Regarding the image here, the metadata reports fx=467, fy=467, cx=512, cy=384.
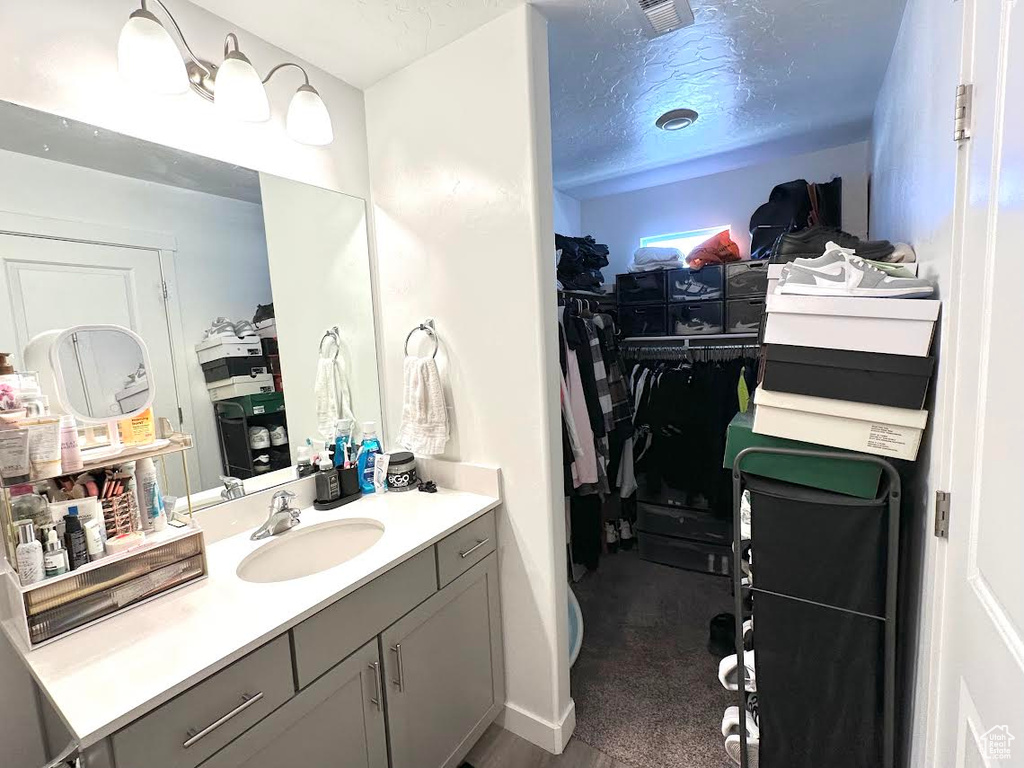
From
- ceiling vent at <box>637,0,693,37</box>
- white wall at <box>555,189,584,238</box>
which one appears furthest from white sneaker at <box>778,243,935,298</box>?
white wall at <box>555,189,584,238</box>

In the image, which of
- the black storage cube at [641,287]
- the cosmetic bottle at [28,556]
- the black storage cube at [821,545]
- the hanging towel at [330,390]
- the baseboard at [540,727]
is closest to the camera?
the cosmetic bottle at [28,556]

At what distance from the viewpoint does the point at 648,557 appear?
9.48ft

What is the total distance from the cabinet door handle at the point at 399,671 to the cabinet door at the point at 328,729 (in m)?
0.05

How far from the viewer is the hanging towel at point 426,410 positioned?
5.45 ft

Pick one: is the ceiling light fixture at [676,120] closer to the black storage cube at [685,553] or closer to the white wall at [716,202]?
the white wall at [716,202]

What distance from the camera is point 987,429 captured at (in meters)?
0.76

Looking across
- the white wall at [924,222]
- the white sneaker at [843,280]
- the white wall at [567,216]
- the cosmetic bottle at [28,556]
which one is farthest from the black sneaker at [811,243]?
the cosmetic bottle at [28,556]

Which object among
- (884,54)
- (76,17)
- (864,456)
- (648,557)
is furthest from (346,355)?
(884,54)

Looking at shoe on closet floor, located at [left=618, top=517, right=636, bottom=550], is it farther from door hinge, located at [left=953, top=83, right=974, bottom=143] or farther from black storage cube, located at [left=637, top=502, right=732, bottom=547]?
door hinge, located at [left=953, top=83, right=974, bottom=143]

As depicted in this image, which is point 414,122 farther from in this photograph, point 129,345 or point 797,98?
point 797,98

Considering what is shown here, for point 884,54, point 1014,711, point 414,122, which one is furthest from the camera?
point 884,54

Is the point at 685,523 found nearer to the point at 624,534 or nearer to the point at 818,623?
the point at 624,534

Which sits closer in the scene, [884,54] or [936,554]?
[936,554]

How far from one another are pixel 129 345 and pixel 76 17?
2.60 ft
